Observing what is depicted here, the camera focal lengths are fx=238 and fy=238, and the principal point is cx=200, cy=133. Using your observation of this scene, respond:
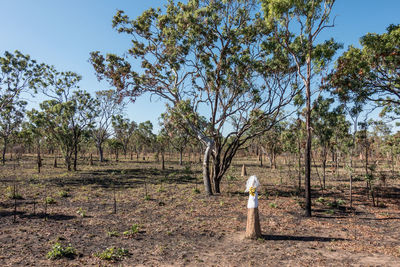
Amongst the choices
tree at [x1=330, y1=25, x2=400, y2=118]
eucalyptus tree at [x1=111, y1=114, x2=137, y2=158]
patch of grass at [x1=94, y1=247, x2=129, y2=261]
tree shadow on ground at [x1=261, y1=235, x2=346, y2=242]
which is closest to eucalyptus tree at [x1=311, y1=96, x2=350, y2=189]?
tree at [x1=330, y1=25, x2=400, y2=118]

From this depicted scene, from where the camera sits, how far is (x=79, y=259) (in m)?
7.02

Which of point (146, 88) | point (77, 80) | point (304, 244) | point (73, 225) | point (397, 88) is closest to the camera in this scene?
point (304, 244)

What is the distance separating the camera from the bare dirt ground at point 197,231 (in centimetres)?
720

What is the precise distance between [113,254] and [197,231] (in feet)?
11.8

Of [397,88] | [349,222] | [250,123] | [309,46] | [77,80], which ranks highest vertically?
[77,80]

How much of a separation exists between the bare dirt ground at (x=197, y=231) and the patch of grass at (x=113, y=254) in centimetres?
10

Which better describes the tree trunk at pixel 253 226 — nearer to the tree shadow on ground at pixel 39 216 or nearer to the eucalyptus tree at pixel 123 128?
the tree shadow on ground at pixel 39 216

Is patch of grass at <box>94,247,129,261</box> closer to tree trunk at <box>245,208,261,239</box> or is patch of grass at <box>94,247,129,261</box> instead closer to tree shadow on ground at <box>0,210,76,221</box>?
tree trunk at <box>245,208,261,239</box>

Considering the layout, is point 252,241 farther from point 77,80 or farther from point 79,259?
point 77,80

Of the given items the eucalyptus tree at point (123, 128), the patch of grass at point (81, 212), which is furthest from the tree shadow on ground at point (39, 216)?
the eucalyptus tree at point (123, 128)

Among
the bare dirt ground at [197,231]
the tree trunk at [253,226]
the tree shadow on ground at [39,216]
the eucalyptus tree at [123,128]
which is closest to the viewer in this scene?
the bare dirt ground at [197,231]

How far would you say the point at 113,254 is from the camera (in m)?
7.29

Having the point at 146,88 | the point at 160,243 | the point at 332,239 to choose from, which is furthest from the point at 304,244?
the point at 146,88

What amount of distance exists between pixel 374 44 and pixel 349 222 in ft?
30.8
